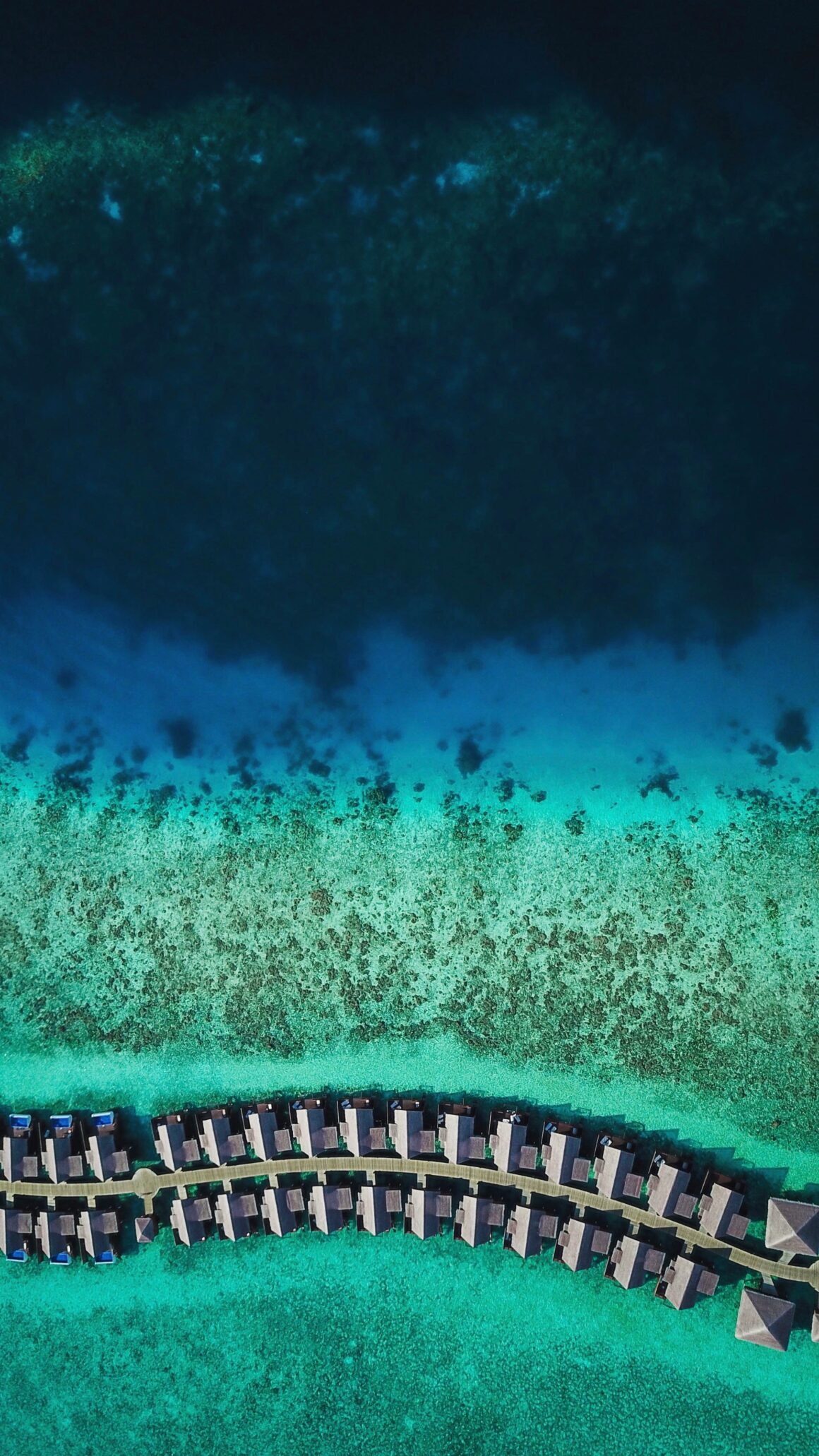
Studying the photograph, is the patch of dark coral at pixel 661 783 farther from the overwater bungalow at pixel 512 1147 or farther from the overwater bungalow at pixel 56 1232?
the overwater bungalow at pixel 56 1232

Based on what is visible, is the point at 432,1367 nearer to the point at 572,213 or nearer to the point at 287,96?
the point at 572,213


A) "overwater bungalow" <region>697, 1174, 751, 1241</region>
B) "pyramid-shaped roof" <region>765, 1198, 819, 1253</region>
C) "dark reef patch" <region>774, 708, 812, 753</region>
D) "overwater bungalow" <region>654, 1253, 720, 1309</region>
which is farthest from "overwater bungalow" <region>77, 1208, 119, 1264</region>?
"dark reef patch" <region>774, 708, 812, 753</region>

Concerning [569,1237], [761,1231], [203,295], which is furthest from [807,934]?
[203,295]

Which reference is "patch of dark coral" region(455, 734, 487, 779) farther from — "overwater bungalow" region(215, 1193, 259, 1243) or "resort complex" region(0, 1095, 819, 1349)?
"overwater bungalow" region(215, 1193, 259, 1243)

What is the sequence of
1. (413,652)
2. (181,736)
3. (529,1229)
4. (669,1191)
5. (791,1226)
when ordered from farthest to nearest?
(181,736), (413,652), (529,1229), (669,1191), (791,1226)

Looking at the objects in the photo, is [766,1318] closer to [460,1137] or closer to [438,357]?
[460,1137]

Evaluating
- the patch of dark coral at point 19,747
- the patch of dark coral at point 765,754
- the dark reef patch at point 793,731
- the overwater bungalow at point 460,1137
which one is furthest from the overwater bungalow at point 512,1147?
the patch of dark coral at point 19,747

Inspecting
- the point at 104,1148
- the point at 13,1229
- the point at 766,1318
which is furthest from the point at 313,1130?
the point at 766,1318
